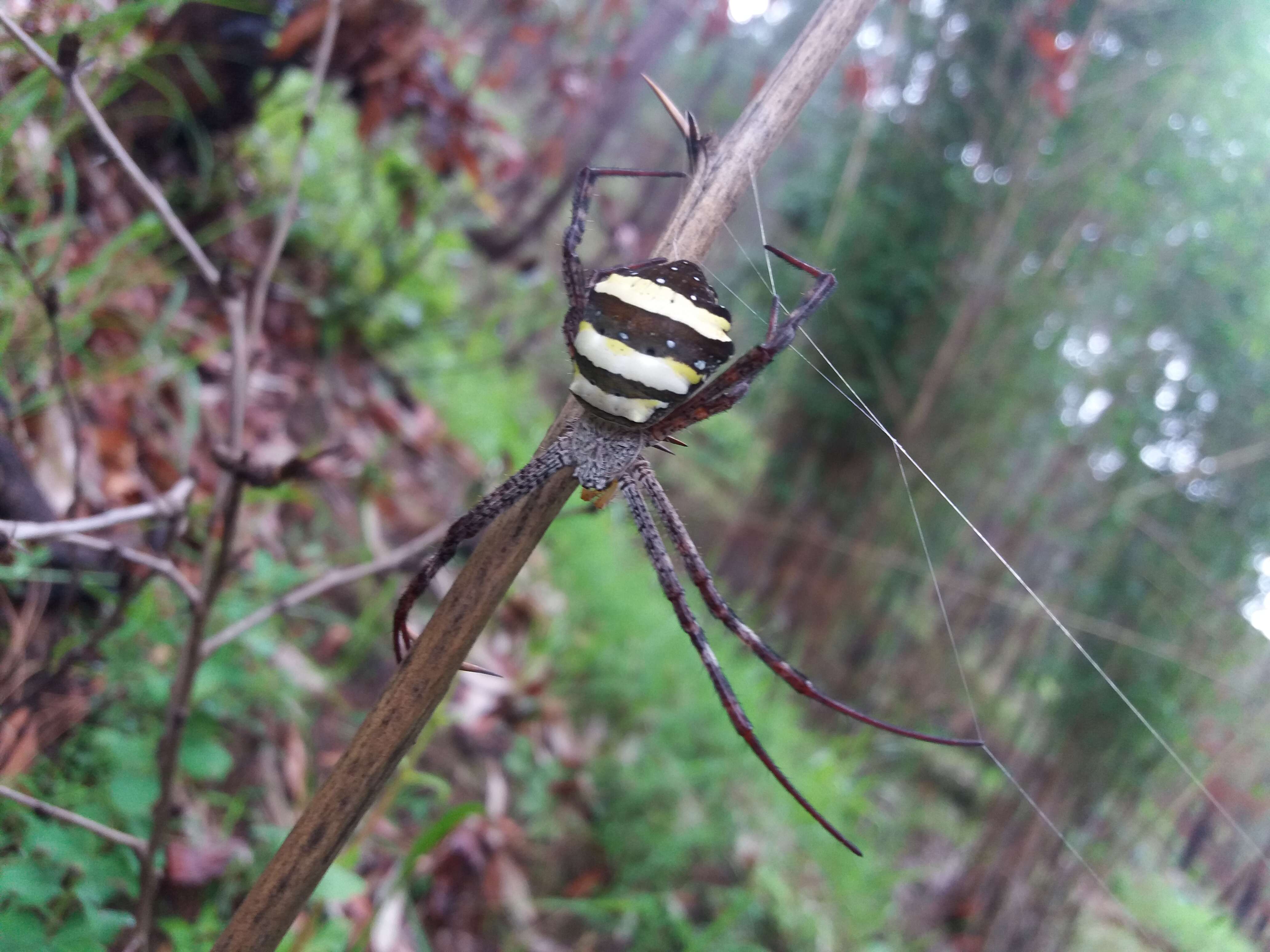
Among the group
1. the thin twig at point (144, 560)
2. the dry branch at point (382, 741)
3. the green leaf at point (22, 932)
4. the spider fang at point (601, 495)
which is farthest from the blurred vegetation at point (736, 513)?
the dry branch at point (382, 741)

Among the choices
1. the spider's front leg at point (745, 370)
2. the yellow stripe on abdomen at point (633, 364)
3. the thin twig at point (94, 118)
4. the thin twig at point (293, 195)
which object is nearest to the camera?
the thin twig at point (94, 118)

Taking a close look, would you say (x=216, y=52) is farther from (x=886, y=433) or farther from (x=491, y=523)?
(x=886, y=433)

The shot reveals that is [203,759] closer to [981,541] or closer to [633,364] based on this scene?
[633,364]

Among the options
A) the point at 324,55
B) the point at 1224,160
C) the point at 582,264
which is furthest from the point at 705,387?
the point at 1224,160

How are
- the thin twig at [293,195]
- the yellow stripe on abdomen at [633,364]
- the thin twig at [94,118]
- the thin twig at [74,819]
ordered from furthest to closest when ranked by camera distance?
the thin twig at [293,195] < the yellow stripe on abdomen at [633,364] < the thin twig at [94,118] < the thin twig at [74,819]

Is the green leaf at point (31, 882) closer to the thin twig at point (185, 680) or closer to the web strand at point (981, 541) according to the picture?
the thin twig at point (185, 680)

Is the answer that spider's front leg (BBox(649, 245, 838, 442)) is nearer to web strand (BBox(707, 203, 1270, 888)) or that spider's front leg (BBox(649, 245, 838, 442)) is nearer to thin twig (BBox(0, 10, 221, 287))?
web strand (BBox(707, 203, 1270, 888))

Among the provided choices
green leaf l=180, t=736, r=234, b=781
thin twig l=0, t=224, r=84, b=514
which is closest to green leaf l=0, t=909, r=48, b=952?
green leaf l=180, t=736, r=234, b=781

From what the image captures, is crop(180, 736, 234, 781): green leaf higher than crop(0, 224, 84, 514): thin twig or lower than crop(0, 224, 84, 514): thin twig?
lower
